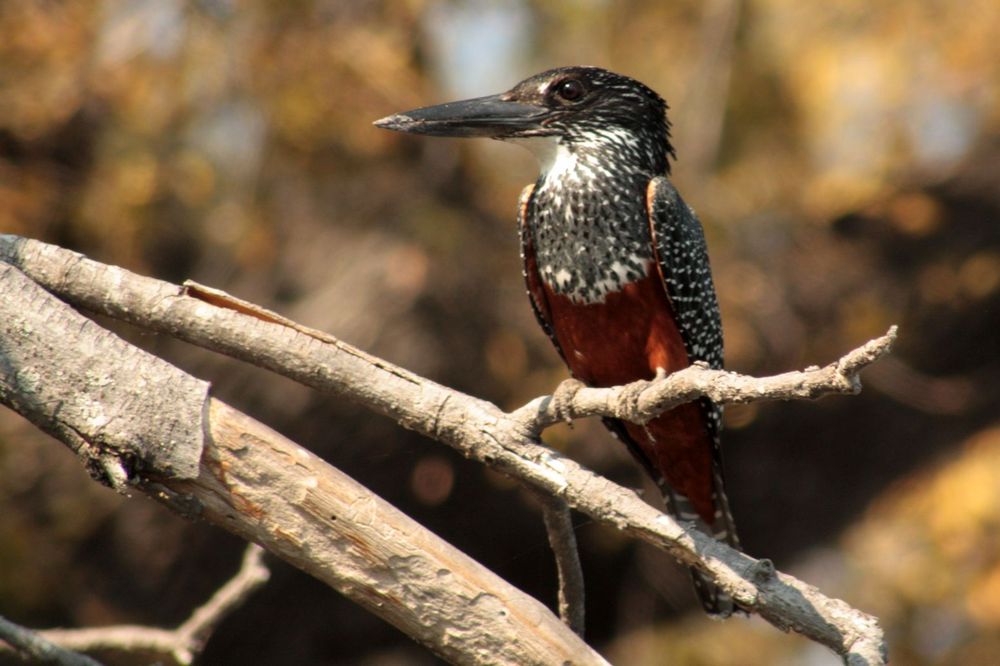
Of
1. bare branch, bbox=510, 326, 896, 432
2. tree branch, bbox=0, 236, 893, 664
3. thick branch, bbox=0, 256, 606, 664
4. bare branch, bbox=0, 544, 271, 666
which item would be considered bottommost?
bare branch, bbox=0, 544, 271, 666

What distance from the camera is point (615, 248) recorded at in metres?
4.25

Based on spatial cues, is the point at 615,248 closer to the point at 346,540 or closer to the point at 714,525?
the point at 714,525

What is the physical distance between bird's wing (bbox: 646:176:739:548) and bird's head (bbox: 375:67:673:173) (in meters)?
0.21

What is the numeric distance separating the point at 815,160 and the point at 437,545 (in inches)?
224

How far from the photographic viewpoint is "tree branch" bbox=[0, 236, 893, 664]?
9.29 feet

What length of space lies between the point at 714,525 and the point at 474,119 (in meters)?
1.89

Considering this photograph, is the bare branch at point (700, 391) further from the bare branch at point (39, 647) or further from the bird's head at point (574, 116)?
the bird's head at point (574, 116)

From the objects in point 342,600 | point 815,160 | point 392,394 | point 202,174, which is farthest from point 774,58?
point 392,394

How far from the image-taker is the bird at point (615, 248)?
425 centimetres

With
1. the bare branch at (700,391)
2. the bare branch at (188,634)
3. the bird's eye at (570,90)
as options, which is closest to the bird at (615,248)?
the bird's eye at (570,90)

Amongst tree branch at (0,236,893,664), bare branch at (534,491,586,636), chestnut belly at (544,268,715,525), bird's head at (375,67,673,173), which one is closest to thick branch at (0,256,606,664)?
tree branch at (0,236,893,664)

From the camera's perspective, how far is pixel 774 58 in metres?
8.01

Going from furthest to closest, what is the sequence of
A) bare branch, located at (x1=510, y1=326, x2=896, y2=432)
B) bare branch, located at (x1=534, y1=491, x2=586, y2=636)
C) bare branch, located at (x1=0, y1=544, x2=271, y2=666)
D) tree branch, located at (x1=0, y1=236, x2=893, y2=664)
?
bare branch, located at (x1=0, y1=544, x2=271, y2=666), bare branch, located at (x1=534, y1=491, x2=586, y2=636), tree branch, located at (x1=0, y1=236, x2=893, y2=664), bare branch, located at (x1=510, y1=326, x2=896, y2=432)

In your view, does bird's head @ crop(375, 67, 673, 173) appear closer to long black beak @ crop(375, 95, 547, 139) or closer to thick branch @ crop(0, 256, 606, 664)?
long black beak @ crop(375, 95, 547, 139)
